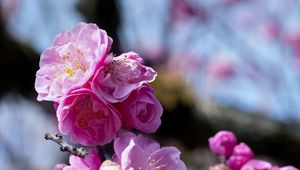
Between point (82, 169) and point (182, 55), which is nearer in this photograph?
point (82, 169)

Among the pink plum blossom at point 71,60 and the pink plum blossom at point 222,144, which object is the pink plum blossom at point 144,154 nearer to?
the pink plum blossom at point 71,60

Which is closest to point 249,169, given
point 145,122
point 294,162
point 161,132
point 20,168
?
point 145,122

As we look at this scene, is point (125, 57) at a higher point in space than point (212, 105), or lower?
higher

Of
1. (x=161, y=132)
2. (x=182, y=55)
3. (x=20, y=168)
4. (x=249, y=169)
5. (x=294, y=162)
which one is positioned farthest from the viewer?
(x=182, y=55)

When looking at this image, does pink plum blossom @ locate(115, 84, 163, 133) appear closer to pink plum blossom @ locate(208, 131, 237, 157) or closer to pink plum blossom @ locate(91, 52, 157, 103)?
pink plum blossom @ locate(91, 52, 157, 103)

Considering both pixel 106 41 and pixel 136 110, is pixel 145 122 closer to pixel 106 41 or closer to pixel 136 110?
pixel 136 110

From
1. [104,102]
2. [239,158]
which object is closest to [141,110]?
[104,102]

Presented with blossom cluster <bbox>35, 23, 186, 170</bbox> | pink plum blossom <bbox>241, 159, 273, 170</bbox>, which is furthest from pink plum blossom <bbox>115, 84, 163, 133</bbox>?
pink plum blossom <bbox>241, 159, 273, 170</bbox>

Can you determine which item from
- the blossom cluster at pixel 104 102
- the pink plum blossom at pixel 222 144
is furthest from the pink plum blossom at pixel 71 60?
the pink plum blossom at pixel 222 144
